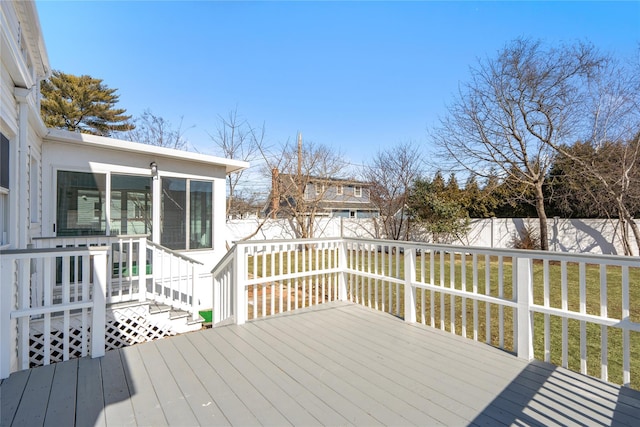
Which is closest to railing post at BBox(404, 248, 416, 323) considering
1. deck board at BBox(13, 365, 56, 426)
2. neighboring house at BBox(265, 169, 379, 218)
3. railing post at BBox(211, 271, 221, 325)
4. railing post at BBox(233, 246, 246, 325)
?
railing post at BBox(233, 246, 246, 325)

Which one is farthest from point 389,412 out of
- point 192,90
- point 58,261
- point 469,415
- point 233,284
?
point 192,90

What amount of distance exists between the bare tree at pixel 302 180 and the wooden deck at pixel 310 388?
1113 centimetres

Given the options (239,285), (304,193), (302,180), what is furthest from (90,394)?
(302,180)

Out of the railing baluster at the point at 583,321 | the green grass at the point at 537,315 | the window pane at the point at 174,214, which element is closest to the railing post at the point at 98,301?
the green grass at the point at 537,315

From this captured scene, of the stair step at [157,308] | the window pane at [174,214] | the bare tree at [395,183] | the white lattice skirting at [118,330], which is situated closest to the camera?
the white lattice skirting at [118,330]

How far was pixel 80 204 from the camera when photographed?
542cm

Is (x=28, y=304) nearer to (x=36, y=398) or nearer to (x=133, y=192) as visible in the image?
(x=36, y=398)

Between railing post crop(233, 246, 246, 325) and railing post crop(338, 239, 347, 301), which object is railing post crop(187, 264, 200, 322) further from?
railing post crop(338, 239, 347, 301)

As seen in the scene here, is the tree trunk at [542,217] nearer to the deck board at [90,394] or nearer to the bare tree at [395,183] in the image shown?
the bare tree at [395,183]

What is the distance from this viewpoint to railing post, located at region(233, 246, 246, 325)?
155 inches

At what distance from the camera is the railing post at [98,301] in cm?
287

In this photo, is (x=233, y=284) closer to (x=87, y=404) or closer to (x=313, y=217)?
(x=87, y=404)

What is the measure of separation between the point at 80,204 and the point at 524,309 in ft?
21.5

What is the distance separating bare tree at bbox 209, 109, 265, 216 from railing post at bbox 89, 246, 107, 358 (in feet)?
40.6
